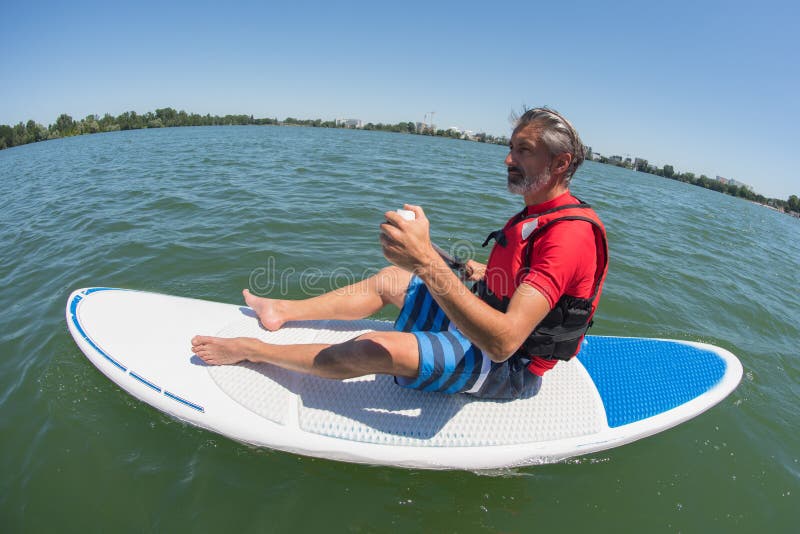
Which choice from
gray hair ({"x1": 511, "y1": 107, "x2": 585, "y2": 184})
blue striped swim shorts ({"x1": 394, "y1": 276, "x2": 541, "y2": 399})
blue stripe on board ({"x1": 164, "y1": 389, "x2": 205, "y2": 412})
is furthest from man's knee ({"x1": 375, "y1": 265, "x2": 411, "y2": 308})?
blue stripe on board ({"x1": 164, "y1": 389, "x2": 205, "y2": 412})

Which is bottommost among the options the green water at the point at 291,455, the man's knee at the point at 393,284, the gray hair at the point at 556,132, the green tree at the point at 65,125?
the green water at the point at 291,455

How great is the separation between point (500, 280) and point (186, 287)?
15.1ft

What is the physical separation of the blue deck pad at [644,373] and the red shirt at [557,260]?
59.2 inches

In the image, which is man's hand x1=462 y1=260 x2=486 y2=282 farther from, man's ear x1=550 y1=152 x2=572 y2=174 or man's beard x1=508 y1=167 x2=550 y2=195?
man's ear x1=550 y1=152 x2=572 y2=174

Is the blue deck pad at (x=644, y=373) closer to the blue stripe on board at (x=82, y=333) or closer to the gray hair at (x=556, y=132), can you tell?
the gray hair at (x=556, y=132)

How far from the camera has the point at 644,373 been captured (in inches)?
130

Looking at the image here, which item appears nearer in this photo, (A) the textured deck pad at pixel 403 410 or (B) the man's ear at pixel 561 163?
(B) the man's ear at pixel 561 163

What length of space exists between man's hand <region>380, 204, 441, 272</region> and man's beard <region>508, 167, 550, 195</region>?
1.01m

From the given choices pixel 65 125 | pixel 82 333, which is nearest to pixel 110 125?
pixel 65 125

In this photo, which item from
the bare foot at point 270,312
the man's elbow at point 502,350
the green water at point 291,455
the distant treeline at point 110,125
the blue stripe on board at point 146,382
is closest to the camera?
the man's elbow at point 502,350

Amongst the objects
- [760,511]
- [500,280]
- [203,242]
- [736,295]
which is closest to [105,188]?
[203,242]

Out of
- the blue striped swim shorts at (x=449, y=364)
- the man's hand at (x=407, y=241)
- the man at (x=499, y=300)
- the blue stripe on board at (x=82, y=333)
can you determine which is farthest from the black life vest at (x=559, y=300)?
the blue stripe on board at (x=82, y=333)

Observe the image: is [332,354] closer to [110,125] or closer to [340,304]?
[340,304]

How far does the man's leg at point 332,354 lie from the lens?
233 centimetres
